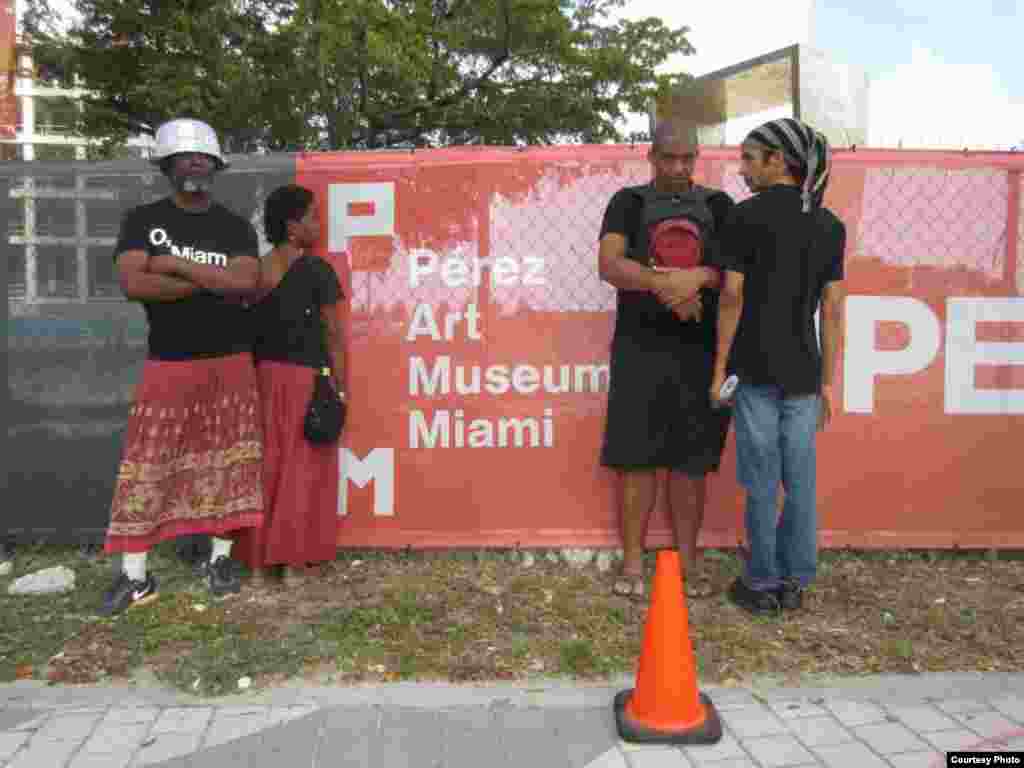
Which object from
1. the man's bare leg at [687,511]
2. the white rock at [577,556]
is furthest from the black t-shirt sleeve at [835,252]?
the white rock at [577,556]

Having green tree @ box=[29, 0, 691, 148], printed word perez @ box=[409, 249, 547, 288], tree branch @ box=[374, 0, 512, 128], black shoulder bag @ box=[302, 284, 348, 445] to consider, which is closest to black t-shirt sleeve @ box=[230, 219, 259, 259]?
black shoulder bag @ box=[302, 284, 348, 445]

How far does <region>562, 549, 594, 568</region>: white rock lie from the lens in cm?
423

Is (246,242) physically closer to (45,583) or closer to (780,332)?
(45,583)

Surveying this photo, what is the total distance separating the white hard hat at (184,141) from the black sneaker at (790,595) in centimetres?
298

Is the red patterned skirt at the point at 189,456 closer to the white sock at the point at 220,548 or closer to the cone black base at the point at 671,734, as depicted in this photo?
the white sock at the point at 220,548

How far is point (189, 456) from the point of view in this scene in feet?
12.2

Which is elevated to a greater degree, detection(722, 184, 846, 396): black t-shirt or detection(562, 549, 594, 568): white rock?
detection(722, 184, 846, 396): black t-shirt

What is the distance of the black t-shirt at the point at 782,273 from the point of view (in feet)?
11.2

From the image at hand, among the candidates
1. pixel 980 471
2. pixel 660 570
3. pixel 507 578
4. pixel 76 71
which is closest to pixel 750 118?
pixel 980 471

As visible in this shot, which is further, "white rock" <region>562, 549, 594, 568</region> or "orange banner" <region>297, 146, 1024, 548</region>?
"white rock" <region>562, 549, 594, 568</region>

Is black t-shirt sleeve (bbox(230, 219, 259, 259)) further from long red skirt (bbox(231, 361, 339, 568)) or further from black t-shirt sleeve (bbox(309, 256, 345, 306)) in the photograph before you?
long red skirt (bbox(231, 361, 339, 568))

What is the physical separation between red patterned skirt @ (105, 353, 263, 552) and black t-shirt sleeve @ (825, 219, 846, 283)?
2503 mm

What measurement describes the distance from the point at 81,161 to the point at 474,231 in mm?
1872

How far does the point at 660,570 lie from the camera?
2725 millimetres
